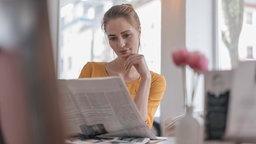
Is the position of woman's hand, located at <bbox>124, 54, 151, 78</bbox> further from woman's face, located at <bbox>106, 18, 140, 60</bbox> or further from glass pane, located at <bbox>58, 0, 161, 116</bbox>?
glass pane, located at <bbox>58, 0, 161, 116</bbox>

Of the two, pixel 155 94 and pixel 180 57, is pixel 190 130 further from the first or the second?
pixel 155 94

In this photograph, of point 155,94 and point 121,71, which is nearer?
point 155,94

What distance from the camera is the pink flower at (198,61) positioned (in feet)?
2.57

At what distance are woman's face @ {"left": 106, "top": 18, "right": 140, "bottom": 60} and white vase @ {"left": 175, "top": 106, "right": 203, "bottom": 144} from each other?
1052 mm

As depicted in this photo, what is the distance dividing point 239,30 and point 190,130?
7.03ft

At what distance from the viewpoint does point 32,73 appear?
0.32m

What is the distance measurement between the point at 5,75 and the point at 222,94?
0.54 metres

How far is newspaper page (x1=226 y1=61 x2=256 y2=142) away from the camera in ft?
2.44

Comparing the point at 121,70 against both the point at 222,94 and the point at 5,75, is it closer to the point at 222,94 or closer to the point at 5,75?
the point at 222,94

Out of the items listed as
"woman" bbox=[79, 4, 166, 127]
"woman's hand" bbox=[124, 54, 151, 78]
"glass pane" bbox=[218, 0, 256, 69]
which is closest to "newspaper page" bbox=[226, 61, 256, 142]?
"woman's hand" bbox=[124, 54, 151, 78]

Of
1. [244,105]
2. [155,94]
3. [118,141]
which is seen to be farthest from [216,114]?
[155,94]

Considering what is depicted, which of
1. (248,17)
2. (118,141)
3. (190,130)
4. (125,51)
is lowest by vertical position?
(118,141)

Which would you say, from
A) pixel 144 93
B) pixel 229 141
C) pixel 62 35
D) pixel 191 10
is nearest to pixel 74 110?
pixel 144 93

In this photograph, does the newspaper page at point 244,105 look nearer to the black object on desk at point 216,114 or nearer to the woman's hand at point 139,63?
the black object on desk at point 216,114
